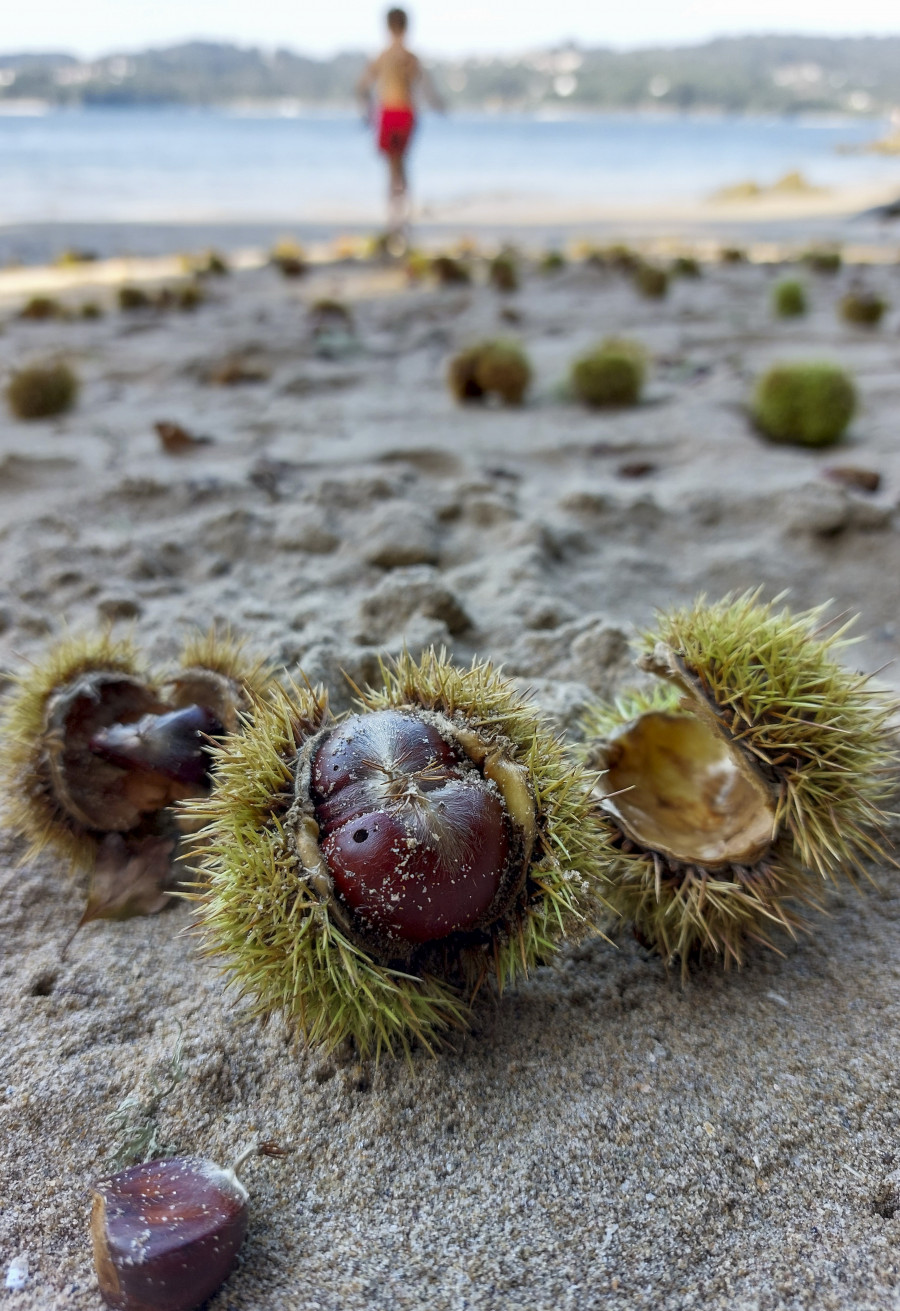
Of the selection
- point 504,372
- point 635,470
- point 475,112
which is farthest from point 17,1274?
point 475,112

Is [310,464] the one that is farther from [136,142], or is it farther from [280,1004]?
[136,142]

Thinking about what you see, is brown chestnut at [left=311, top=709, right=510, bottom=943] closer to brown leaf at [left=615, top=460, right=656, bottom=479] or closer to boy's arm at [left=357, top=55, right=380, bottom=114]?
brown leaf at [left=615, top=460, right=656, bottom=479]

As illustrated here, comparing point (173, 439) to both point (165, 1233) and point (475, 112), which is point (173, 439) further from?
point (475, 112)

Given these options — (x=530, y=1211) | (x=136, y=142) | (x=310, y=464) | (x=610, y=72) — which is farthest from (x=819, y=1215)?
(x=610, y=72)

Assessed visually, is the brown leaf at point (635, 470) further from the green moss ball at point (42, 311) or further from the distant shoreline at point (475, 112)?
the distant shoreline at point (475, 112)

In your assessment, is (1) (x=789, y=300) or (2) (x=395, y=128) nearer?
(1) (x=789, y=300)
